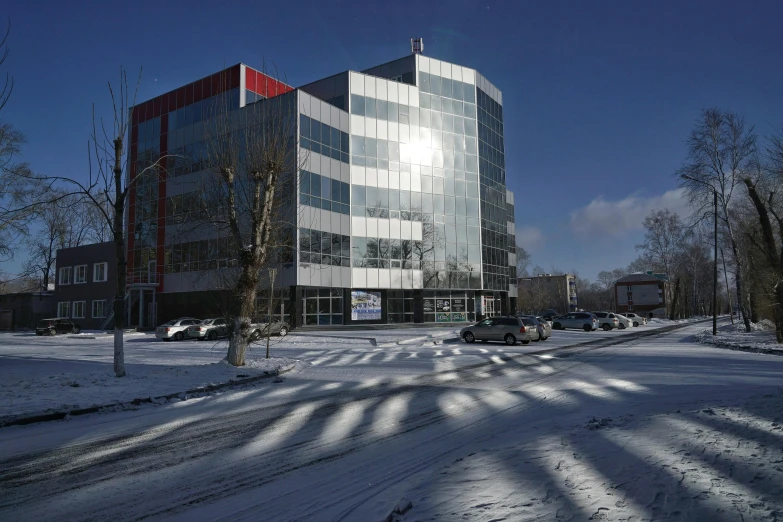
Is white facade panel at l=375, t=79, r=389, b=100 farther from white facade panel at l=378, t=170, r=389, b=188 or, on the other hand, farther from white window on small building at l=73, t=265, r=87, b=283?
white window on small building at l=73, t=265, r=87, b=283

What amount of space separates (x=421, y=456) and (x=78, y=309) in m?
52.5

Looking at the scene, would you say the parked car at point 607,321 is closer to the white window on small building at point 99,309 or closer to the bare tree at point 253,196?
the bare tree at point 253,196

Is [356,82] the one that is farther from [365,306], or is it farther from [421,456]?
[421,456]

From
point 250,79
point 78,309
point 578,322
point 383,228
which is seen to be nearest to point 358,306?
point 383,228

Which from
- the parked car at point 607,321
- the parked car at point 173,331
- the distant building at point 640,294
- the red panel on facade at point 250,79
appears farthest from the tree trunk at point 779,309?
the distant building at point 640,294

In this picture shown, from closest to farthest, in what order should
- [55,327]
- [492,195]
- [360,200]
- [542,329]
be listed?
1. [542,329]
2. [55,327]
3. [360,200]
4. [492,195]

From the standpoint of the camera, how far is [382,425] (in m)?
8.12

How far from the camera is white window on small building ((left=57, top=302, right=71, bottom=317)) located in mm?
49469

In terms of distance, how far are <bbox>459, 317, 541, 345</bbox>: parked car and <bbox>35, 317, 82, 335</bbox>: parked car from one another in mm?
31259

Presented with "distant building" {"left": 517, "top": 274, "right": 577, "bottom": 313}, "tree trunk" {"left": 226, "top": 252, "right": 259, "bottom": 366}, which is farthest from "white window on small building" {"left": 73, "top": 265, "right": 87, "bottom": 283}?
"distant building" {"left": 517, "top": 274, "right": 577, "bottom": 313}

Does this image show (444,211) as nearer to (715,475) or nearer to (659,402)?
(659,402)

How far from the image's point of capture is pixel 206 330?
102 feet

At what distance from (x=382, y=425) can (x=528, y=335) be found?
2023cm

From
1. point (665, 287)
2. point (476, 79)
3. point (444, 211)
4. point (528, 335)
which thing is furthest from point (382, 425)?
point (665, 287)
